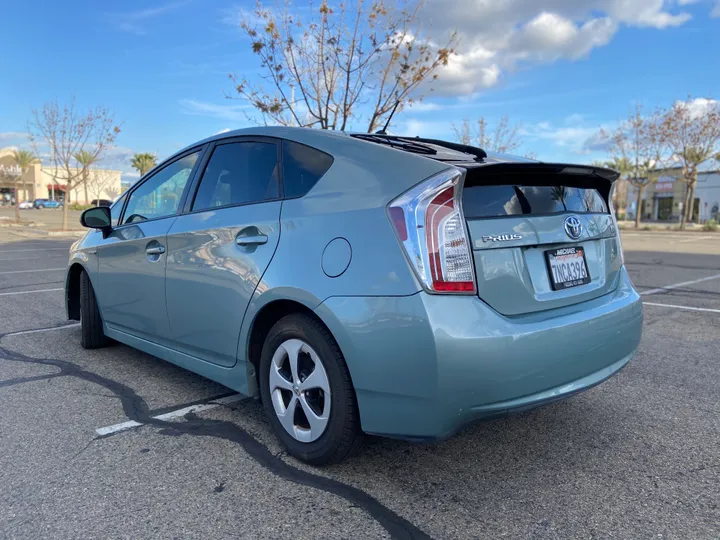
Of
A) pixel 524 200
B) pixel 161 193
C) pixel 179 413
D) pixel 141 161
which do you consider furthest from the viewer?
pixel 141 161

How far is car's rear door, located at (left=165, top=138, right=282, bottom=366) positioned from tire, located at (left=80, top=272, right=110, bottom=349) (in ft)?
5.32

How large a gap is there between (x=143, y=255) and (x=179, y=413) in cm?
114

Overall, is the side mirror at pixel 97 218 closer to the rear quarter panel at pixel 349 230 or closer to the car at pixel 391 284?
the car at pixel 391 284

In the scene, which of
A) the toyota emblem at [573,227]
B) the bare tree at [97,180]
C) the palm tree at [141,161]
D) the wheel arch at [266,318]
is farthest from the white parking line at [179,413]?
the palm tree at [141,161]

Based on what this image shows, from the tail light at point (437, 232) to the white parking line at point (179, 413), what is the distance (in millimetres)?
1972

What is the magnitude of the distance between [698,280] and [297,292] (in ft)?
31.7

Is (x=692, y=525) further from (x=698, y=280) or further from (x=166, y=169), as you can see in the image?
(x=698, y=280)

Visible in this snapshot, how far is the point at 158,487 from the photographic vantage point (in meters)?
2.56

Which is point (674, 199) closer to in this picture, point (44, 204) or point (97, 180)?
point (97, 180)

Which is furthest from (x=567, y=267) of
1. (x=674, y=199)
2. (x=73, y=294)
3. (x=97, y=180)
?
(x=674, y=199)

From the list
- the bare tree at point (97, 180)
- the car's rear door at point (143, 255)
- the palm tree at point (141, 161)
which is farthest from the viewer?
the palm tree at point (141, 161)

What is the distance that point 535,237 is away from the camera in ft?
8.39

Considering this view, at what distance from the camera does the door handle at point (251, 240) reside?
9.52ft

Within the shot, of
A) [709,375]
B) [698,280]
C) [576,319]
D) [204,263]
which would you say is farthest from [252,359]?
[698,280]
